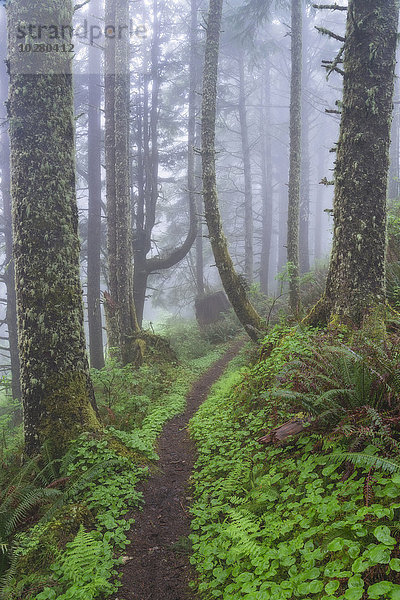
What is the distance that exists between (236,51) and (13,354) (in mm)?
20346

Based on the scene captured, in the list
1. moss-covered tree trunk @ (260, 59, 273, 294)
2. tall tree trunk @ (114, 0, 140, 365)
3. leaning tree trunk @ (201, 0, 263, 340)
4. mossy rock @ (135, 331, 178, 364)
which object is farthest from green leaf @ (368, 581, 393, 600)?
moss-covered tree trunk @ (260, 59, 273, 294)

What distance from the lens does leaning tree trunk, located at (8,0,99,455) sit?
15.1 ft

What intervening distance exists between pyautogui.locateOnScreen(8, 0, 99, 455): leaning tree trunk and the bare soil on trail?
130 centimetres

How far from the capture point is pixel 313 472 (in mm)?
3193

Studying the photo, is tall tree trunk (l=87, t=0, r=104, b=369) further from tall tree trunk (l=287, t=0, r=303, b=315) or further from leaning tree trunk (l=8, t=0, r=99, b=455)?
leaning tree trunk (l=8, t=0, r=99, b=455)

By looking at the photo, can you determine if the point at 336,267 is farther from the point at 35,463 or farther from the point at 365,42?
the point at 35,463

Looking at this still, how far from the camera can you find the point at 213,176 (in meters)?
9.20

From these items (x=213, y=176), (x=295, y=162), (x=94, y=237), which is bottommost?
(x=94, y=237)

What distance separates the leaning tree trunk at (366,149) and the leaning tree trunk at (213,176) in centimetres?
354

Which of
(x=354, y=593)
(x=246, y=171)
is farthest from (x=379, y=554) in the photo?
(x=246, y=171)

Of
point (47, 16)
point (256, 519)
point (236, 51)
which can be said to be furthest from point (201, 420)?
point (236, 51)

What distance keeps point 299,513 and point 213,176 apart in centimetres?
793

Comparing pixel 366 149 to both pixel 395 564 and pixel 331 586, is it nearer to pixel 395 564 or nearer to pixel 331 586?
pixel 395 564

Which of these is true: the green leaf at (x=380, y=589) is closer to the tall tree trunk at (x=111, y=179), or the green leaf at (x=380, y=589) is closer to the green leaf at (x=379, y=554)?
the green leaf at (x=379, y=554)
